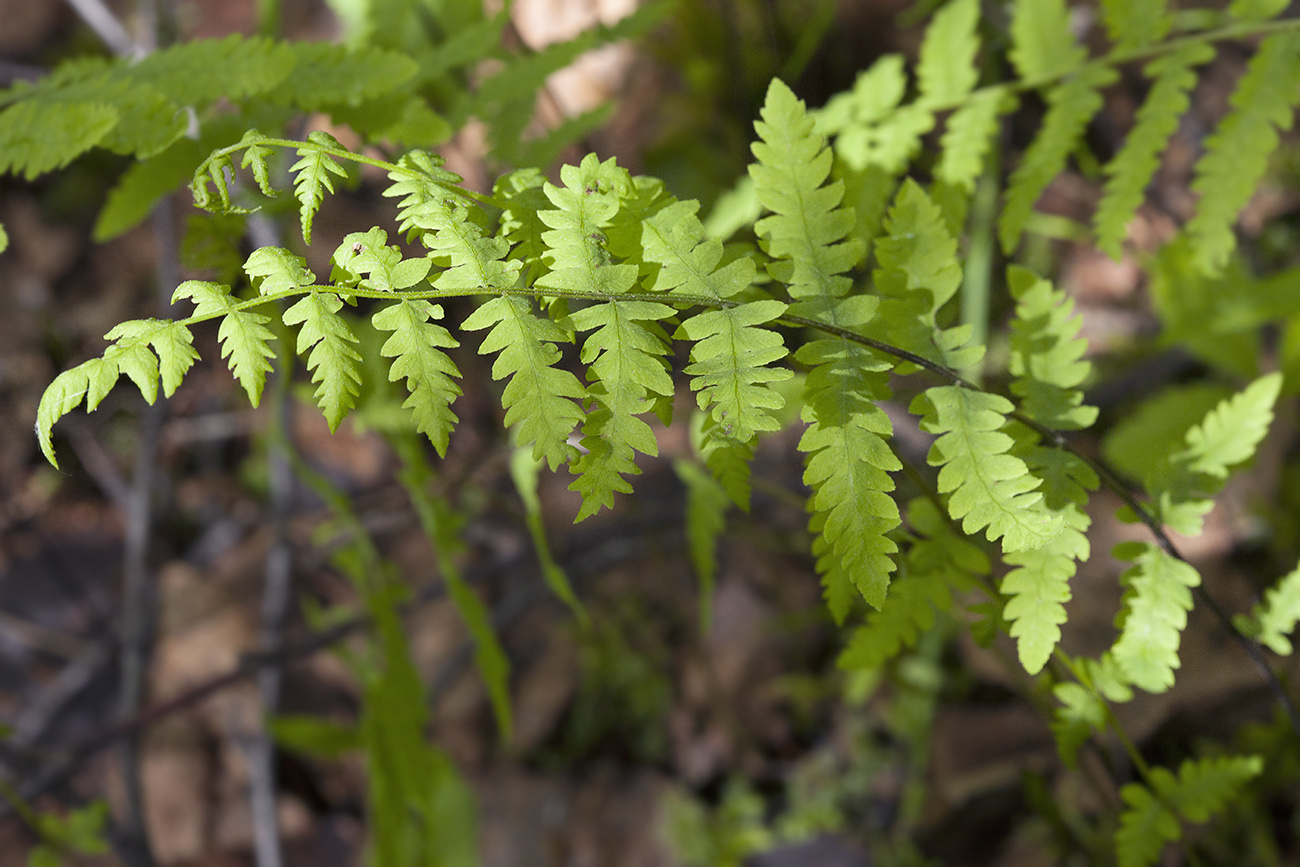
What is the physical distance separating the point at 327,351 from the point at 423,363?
0.32 ft

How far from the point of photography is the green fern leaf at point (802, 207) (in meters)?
0.94

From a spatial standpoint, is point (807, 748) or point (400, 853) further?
point (807, 748)

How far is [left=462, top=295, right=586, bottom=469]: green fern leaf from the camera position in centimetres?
84

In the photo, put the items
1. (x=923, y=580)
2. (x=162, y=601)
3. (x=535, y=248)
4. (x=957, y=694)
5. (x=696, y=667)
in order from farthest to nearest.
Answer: (x=162, y=601) → (x=696, y=667) → (x=957, y=694) → (x=923, y=580) → (x=535, y=248)

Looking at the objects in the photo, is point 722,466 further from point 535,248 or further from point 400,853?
point 400,853

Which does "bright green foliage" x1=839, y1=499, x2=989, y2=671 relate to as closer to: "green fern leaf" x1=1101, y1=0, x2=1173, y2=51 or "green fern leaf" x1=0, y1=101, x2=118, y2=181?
"green fern leaf" x1=1101, y1=0, x2=1173, y2=51

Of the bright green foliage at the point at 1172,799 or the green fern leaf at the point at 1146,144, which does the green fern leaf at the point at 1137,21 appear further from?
the bright green foliage at the point at 1172,799

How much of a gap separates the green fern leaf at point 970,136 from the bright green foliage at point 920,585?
1.94ft

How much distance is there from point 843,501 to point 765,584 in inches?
70.4

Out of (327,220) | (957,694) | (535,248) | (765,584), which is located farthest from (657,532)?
(327,220)

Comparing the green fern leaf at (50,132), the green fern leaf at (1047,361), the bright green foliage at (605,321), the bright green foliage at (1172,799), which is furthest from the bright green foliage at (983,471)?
the green fern leaf at (50,132)

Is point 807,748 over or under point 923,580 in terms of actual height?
under

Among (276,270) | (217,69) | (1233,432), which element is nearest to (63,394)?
(276,270)

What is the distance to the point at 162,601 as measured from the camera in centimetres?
298
